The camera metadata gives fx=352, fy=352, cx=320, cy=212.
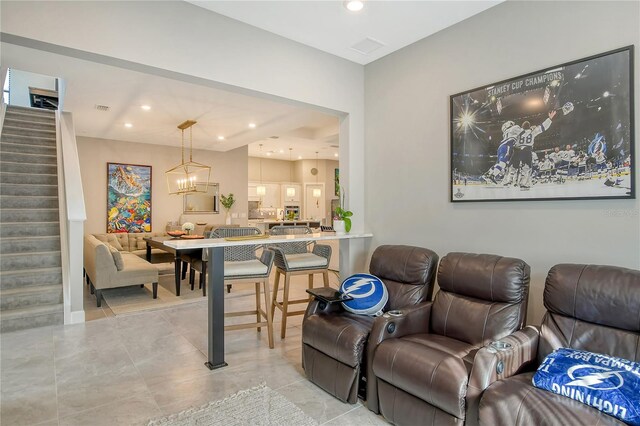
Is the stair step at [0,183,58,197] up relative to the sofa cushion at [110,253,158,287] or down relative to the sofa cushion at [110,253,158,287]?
up

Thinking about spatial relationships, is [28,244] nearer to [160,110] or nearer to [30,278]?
[30,278]

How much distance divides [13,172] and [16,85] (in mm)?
3283

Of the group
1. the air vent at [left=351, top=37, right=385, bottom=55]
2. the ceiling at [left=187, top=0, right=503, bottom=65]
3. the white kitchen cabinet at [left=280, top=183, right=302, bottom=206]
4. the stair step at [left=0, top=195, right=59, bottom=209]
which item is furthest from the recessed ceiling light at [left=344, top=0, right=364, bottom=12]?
the white kitchen cabinet at [left=280, top=183, right=302, bottom=206]

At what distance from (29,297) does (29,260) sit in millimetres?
610

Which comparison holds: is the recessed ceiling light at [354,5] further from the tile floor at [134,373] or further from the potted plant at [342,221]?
the tile floor at [134,373]

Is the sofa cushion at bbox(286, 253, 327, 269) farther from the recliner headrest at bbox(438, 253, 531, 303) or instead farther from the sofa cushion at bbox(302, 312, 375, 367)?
the recliner headrest at bbox(438, 253, 531, 303)

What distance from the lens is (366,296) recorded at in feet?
9.13

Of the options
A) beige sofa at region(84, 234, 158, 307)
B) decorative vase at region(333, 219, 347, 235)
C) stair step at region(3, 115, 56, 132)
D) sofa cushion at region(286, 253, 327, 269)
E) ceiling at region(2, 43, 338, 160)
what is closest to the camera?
sofa cushion at region(286, 253, 327, 269)

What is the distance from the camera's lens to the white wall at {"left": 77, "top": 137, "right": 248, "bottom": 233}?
7.74 metres

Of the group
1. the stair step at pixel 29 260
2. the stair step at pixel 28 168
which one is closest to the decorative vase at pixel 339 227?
the stair step at pixel 29 260

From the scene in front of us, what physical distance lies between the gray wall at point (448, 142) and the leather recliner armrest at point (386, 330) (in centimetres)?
92

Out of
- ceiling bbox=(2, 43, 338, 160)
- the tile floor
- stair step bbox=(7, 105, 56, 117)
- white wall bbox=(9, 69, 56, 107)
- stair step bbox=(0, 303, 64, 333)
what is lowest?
the tile floor

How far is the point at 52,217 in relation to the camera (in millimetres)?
5211

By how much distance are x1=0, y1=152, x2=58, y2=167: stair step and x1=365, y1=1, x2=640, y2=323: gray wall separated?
17.8 ft
